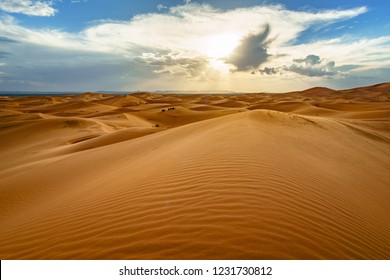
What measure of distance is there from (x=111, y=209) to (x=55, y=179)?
5.09 metres

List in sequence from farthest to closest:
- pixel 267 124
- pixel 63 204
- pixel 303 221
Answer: pixel 267 124 < pixel 63 204 < pixel 303 221

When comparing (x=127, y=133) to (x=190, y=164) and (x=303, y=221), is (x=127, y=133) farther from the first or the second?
(x=303, y=221)

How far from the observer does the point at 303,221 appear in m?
2.88

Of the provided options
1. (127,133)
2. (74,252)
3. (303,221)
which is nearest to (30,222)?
(74,252)

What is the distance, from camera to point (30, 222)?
13.5ft

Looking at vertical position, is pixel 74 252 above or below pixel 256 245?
below
